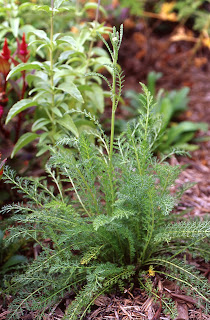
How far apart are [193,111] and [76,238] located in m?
2.40

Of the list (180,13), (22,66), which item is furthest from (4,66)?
(180,13)

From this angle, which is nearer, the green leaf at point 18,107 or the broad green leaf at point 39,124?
the green leaf at point 18,107

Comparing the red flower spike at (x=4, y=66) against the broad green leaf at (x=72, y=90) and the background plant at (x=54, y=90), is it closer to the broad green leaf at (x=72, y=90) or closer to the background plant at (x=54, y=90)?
the background plant at (x=54, y=90)

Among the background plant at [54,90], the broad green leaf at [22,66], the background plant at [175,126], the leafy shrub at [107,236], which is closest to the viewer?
the leafy shrub at [107,236]

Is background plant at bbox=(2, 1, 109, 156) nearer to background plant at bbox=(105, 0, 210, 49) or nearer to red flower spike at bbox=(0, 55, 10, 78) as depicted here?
red flower spike at bbox=(0, 55, 10, 78)

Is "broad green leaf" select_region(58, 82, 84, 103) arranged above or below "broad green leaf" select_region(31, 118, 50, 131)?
above

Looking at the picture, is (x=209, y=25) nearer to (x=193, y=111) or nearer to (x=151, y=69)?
(x=151, y=69)

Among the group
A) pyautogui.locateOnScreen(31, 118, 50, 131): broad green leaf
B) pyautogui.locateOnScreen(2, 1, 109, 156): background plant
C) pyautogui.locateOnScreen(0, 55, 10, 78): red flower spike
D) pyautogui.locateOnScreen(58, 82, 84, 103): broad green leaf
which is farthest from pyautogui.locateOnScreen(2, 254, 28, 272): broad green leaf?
pyautogui.locateOnScreen(0, 55, 10, 78): red flower spike

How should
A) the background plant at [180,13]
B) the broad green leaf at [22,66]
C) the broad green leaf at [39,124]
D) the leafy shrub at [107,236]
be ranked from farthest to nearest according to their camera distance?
1. the background plant at [180,13]
2. the broad green leaf at [39,124]
3. the broad green leaf at [22,66]
4. the leafy shrub at [107,236]

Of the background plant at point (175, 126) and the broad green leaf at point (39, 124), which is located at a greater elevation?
the broad green leaf at point (39, 124)

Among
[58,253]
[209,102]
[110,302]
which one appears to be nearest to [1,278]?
[58,253]

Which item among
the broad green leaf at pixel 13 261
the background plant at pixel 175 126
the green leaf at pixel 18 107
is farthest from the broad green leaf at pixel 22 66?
the background plant at pixel 175 126

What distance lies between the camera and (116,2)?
4164 mm

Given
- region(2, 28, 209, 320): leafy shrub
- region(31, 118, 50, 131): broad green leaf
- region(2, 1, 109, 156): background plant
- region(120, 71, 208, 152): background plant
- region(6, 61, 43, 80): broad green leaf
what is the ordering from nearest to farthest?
region(2, 28, 209, 320): leafy shrub < region(6, 61, 43, 80): broad green leaf < region(2, 1, 109, 156): background plant < region(31, 118, 50, 131): broad green leaf < region(120, 71, 208, 152): background plant
